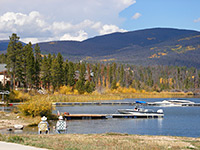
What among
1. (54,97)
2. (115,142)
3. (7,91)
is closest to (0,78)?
(54,97)

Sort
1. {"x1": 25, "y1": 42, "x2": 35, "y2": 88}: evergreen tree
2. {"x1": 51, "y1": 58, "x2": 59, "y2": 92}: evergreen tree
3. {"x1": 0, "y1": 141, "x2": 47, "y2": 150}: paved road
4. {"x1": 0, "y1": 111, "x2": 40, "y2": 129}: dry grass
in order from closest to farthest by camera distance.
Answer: {"x1": 0, "y1": 141, "x2": 47, "y2": 150}: paved road, {"x1": 0, "y1": 111, "x2": 40, "y2": 129}: dry grass, {"x1": 25, "y1": 42, "x2": 35, "y2": 88}: evergreen tree, {"x1": 51, "y1": 58, "x2": 59, "y2": 92}: evergreen tree

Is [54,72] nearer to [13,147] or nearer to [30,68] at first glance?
[30,68]

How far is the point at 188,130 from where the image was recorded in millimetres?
41812

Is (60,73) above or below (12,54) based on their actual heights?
below

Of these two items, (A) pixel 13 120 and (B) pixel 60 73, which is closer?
(A) pixel 13 120

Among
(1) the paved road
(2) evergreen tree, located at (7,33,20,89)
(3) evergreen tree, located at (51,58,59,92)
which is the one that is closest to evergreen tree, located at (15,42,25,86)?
(2) evergreen tree, located at (7,33,20,89)

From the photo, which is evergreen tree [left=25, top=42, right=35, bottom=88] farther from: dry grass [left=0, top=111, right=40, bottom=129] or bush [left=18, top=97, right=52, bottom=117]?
bush [left=18, top=97, right=52, bottom=117]

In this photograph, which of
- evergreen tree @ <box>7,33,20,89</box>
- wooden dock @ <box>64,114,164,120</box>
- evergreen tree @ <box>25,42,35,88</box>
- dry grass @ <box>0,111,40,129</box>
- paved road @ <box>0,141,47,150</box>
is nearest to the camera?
paved road @ <box>0,141,47,150</box>

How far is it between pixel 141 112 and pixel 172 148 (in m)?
38.1

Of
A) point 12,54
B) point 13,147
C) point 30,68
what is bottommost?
point 13,147

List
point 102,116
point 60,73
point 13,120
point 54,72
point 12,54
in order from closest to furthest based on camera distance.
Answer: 1. point 13,120
2. point 102,116
3. point 12,54
4. point 54,72
5. point 60,73

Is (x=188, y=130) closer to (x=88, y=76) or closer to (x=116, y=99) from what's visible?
(x=116, y=99)

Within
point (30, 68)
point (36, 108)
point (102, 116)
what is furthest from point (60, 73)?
point (36, 108)

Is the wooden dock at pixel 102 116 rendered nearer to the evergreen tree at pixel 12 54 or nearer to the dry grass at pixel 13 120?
the dry grass at pixel 13 120
